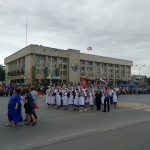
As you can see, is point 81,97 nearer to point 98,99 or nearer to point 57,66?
point 98,99

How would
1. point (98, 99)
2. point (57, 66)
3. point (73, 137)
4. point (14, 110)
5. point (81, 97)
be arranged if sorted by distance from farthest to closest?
point (57, 66) → point (98, 99) → point (81, 97) → point (14, 110) → point (73, 137)

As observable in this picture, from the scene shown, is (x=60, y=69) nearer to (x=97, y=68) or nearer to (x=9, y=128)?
(x=97, y=68)

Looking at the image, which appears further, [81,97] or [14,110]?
[81,97]

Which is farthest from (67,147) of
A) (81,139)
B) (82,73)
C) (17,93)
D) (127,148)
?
(82,73)

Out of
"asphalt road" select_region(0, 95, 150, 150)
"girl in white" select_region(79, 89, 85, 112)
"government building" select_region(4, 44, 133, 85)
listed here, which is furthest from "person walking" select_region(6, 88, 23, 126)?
"government building" select_region(4, 44, 133, 85)

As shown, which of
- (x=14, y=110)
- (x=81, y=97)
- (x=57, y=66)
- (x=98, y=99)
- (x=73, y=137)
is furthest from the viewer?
(x=57, y=66)

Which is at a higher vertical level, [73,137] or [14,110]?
[14,110]

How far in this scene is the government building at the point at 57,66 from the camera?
65938 mm

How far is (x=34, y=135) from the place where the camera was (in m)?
7.16

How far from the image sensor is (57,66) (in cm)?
7106

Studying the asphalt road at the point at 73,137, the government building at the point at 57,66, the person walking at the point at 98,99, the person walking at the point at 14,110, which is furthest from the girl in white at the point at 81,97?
the government building at the point at 57,66

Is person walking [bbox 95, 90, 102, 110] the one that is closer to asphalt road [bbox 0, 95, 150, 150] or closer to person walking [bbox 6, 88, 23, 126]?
asphalt road [bbox 0, 95, 150, 150]

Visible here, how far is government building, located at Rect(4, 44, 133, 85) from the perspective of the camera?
216ft

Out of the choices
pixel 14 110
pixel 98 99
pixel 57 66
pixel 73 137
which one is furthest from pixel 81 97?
pixel 57 66
